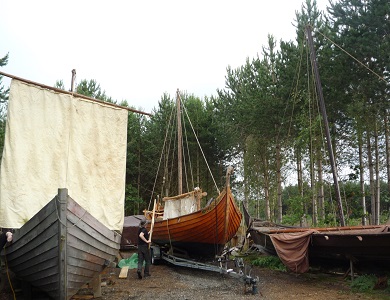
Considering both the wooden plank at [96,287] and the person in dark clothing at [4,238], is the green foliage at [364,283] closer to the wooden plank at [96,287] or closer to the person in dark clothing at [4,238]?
the wooden plank at [96,287]

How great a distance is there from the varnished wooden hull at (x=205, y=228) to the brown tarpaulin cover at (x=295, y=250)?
1.56 meters

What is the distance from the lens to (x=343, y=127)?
17516 millimetres

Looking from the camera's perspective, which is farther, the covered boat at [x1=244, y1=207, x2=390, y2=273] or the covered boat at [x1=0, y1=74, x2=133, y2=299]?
the covered boat at [x1=244, y1=207, x2=390, y2=273]

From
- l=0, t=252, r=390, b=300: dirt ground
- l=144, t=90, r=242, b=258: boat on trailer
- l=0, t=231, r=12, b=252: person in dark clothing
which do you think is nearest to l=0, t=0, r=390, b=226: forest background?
l=144, t=90, r=242, b=258: boat on trailer

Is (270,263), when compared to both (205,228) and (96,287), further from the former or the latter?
(96,287)

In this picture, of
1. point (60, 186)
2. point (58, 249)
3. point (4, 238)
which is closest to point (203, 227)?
point (60, 186)

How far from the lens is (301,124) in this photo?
56.2 feet

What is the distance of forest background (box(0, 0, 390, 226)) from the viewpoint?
14.6 m

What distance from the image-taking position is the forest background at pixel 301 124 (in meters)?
14.6

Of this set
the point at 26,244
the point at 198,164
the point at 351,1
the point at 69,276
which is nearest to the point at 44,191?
the point at 26,244

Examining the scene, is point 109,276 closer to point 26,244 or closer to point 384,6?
point 26,244

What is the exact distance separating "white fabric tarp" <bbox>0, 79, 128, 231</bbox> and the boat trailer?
2392 millimetres

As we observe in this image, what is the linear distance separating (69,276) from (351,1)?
14.7 metres

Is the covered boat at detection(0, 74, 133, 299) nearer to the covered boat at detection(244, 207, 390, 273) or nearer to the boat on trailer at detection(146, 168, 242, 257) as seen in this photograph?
the boat on trailer at detection(146, 168, 242, 257)
